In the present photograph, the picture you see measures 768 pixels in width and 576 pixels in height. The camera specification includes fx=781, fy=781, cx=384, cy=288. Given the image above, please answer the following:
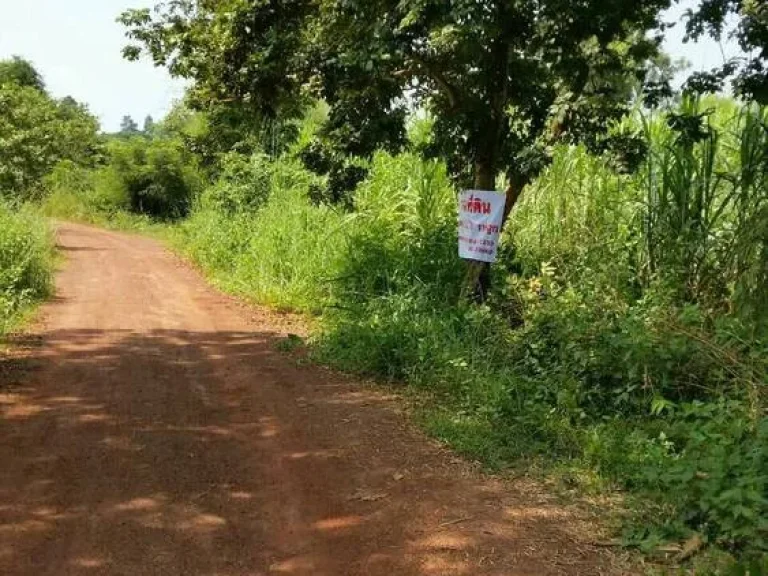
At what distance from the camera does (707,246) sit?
6320 mm

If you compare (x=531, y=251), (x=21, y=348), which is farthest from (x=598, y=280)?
(x=21, y=348)

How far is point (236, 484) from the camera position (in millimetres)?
4227

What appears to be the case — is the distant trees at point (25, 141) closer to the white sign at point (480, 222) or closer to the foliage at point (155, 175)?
the foliage at point (155, 175)

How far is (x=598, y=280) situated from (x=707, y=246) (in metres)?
0.94

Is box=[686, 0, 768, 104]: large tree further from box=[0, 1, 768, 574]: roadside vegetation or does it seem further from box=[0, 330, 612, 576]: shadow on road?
box=[0, 330, 612, 576]: shadow on road

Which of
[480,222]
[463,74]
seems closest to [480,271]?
[480,222]

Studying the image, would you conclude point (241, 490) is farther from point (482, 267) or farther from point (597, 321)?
point (482, 267)

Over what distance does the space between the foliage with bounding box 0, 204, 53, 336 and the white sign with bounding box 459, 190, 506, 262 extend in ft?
15.7

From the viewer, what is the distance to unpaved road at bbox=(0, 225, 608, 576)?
342 centimetres

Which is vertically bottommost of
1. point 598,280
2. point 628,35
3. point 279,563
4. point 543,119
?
point 279,563

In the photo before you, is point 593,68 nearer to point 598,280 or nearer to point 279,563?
point 598,280

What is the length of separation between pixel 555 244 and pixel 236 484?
4.67 metres

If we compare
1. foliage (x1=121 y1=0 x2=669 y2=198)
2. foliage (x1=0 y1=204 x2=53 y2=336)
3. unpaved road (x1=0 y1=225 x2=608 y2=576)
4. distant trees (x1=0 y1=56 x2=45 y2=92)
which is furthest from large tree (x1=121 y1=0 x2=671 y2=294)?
distant trees (x1=0 y1=56 x2=45 y2=92)

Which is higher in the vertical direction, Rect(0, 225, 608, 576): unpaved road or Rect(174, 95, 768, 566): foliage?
Rect(174, 95, 768, 566): foliage
